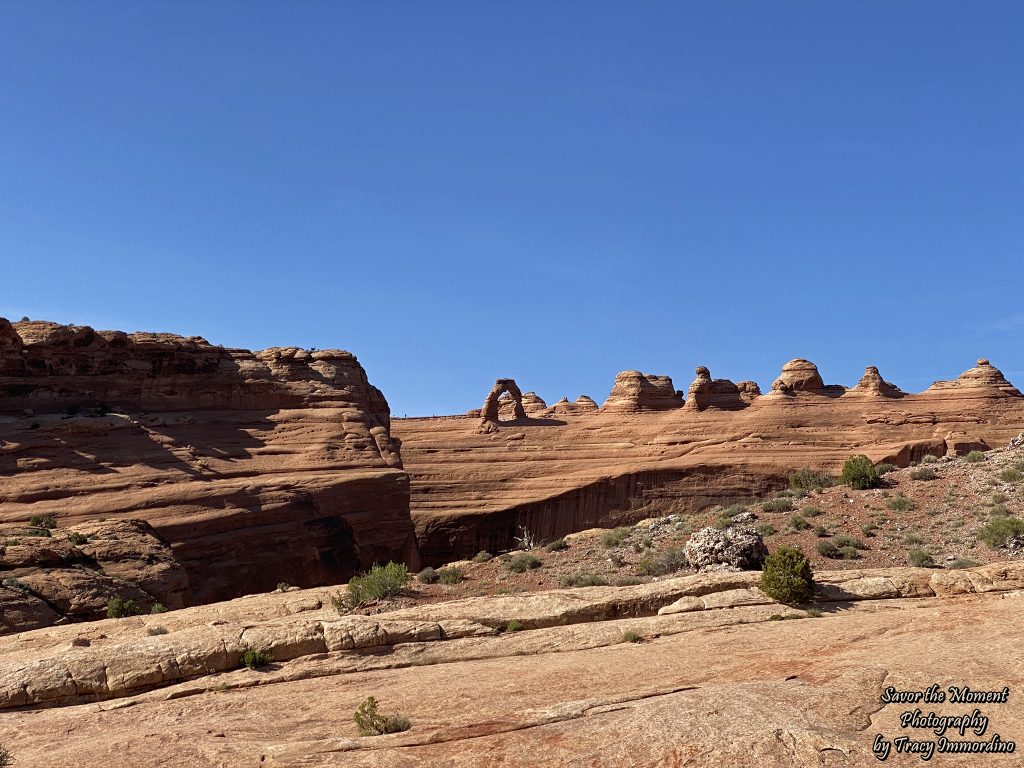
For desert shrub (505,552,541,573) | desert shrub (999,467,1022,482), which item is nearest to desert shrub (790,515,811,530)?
desert shrub (999,467,1022,482)

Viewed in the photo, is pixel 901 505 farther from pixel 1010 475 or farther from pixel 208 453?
pixel 208 453

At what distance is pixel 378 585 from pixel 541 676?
641cm

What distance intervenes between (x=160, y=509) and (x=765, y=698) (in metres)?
22.7

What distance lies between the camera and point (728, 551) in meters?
17.9

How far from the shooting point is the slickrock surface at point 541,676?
332 inches

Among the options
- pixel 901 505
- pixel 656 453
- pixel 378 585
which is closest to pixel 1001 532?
pixel 901 505

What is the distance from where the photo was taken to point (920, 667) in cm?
1034

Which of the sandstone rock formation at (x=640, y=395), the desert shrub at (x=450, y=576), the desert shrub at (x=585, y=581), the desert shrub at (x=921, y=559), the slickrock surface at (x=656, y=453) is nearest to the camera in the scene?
the desert shrub at (x=585, y=581)

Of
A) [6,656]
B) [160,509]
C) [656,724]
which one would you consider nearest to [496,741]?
[656,724]

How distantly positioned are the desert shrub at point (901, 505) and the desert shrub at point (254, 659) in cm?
1723

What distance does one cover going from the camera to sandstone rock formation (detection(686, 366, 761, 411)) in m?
55.6

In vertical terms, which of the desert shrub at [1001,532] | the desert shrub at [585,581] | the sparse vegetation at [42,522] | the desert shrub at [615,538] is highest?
the sparse vegetation at [42,522]

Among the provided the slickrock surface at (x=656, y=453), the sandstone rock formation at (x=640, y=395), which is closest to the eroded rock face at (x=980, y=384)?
the slickrock surface at (x=656, y=453)

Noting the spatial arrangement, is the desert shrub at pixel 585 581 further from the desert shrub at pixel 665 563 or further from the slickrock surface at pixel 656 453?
the slickrock surface at pixel 656 453
